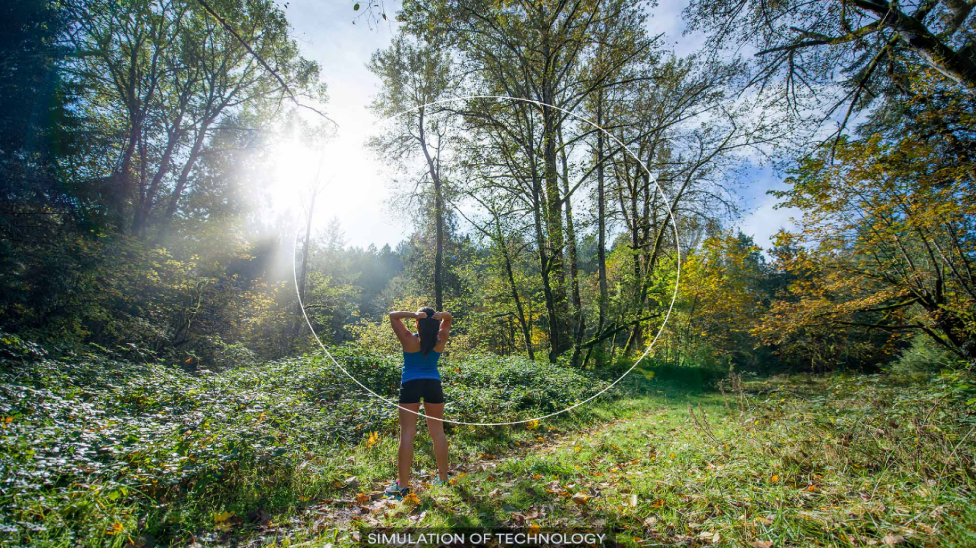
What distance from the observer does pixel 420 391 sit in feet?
12.4

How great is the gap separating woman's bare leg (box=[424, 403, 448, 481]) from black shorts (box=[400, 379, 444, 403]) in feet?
0.24

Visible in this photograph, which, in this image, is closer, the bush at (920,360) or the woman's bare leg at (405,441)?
the woman's bare leg at (405,441)

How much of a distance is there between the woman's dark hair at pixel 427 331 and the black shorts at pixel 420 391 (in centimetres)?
27

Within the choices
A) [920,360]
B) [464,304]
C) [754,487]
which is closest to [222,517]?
[754,487]

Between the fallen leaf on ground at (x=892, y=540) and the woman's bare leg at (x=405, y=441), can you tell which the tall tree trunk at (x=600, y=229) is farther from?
the fallen leaf on ground at (x=892, y=540)

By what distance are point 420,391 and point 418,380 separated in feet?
0.35

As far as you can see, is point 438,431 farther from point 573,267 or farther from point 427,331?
point 573,267

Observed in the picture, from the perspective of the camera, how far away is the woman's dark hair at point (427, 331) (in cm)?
373

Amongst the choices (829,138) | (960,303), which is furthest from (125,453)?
(960,303)

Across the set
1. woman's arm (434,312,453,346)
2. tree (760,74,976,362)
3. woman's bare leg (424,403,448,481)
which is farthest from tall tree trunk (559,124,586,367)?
woman's bare leg (424,403,448,481)

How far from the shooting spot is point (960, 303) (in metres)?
7.18

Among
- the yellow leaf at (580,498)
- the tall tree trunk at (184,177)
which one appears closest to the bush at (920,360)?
the yellow leaf at (580,498)

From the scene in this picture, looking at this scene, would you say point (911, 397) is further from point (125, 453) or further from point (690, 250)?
point (690, 250)

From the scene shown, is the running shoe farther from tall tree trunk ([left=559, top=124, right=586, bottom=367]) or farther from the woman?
tall tree trunk ([left=559, top=124, right=586, bottom=367])
